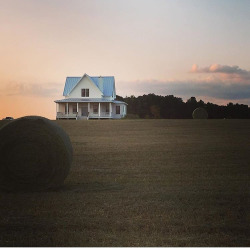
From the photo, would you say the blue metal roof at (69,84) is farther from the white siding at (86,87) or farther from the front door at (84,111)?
the front door at (84,111)

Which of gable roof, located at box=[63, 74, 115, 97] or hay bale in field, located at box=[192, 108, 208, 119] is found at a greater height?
gable roof, located at box=[63, 74, 115, 97]

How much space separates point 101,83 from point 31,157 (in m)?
41.7

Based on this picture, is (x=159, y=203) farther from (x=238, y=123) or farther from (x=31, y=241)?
(x=238, y=123)

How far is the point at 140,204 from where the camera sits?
441 inches

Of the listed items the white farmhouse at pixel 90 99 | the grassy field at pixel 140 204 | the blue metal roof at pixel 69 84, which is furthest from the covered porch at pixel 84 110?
the grassy field at pixel 140 204

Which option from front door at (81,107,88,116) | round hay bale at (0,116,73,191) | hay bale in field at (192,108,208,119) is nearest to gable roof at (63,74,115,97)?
front door at (81,107,88,116)

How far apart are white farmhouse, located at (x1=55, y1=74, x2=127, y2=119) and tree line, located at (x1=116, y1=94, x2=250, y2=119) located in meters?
2.53

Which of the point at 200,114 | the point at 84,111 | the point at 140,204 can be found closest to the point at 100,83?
the point at 84,111

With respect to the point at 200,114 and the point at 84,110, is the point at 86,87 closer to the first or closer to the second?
the point at 84,110

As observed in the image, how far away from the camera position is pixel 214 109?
51625 millimetres

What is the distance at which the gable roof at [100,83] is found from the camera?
5338 centimetres

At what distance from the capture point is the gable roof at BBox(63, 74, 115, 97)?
5338cm

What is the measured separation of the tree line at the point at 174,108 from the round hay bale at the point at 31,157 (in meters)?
37.7

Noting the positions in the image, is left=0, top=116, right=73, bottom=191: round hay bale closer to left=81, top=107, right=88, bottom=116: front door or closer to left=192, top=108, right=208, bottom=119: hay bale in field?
left=192, top=108, right=208, bottom=119: hay bale in field
